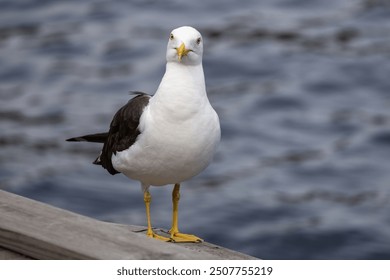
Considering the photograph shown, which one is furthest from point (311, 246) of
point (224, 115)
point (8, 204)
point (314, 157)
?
point (8, 204)

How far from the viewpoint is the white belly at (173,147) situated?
5.39 metres

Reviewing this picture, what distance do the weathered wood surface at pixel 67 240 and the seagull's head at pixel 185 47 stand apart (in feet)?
4.34

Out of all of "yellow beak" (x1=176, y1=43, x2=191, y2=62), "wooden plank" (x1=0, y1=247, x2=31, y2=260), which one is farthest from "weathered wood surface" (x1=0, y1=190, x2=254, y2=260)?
"yellow beak" (x1=176, y1=43, x2=191, y2=62)

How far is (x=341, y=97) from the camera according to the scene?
52.9 ft

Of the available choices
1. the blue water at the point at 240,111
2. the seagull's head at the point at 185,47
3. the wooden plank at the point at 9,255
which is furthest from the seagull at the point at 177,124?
the blue water at the point at 240,111

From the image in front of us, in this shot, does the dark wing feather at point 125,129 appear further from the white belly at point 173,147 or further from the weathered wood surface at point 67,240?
the weathered wood surface at point 67,240

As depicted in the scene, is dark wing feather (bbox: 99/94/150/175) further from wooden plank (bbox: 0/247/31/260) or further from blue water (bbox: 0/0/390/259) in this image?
blue water (bbox: 0/0/390/259)

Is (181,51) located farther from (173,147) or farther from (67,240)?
(67,240)

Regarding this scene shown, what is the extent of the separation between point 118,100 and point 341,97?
340 cm

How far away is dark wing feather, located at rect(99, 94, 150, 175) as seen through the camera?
5.83 metres

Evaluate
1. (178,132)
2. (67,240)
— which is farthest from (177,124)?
(67,240)

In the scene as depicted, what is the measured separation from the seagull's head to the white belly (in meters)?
0.28

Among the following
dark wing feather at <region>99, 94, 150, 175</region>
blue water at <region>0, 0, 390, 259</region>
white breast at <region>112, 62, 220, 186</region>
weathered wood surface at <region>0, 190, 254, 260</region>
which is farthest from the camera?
blue water at <region>0, 0, 390, 259</region>

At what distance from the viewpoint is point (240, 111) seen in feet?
51.7
